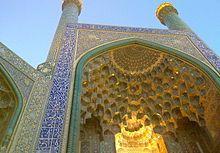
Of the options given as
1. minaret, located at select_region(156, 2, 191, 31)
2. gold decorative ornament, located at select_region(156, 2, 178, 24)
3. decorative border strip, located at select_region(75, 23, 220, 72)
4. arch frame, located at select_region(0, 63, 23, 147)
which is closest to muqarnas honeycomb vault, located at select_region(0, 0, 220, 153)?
decorative border strip, located at select_region(75, 23, 220, 72)

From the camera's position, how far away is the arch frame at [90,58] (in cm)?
351

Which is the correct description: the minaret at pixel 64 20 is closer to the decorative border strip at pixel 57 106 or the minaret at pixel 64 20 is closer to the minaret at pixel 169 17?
the decorative border strip at pixel 57 106

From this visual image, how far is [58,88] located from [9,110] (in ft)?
2.45

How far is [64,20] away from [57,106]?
9.86 ft

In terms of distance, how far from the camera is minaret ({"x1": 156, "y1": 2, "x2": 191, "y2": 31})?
22.4 feet

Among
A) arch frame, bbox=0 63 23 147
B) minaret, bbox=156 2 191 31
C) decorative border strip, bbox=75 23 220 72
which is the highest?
minaret, bbox=156 2 191 31

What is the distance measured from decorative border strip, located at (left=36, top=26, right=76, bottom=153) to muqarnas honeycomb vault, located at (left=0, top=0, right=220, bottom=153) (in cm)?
2

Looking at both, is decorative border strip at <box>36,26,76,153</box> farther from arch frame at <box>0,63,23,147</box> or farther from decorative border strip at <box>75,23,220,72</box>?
decorative border strip at <box>75,23,220,72</box>

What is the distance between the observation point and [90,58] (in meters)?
5.00

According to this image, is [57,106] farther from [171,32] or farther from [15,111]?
[171,32]

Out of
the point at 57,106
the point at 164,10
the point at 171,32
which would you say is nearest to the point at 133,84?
the point at 171,32

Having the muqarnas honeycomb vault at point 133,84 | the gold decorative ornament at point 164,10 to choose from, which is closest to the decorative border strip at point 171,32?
the muqarnas honeycomb vault at point 133,84

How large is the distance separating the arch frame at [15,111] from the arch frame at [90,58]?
0.65 m

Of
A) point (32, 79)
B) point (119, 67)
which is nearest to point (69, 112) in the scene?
point (32, 79)
